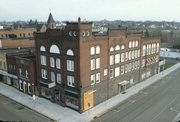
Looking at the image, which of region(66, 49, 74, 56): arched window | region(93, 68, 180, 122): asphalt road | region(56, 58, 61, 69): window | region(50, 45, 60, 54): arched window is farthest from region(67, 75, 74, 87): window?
region(93, 68, 180, 122): asphalt road

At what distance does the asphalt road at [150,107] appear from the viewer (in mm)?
26234

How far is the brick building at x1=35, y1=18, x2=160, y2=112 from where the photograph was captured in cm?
2730

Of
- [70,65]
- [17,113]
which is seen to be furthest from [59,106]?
[70,65]

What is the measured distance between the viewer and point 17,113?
28031 millimetres

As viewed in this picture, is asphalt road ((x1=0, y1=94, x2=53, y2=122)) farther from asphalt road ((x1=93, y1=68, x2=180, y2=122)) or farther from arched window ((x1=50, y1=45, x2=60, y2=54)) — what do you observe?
arched window ((x1=50, y1=45, x2=60, y2=54))

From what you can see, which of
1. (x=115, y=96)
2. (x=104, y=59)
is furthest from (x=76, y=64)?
(x=115, y=96)

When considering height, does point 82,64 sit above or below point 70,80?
above

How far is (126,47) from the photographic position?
3650cm

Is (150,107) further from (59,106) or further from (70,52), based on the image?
(70,52)

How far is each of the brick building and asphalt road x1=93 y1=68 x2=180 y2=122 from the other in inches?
152

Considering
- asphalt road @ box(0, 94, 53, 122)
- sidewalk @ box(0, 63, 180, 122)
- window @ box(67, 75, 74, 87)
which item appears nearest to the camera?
asphalt road @ box(0, 94, 53, 122)

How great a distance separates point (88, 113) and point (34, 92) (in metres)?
13.1

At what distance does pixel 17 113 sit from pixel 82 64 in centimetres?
1296

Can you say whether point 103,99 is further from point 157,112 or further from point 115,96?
point 157,112
